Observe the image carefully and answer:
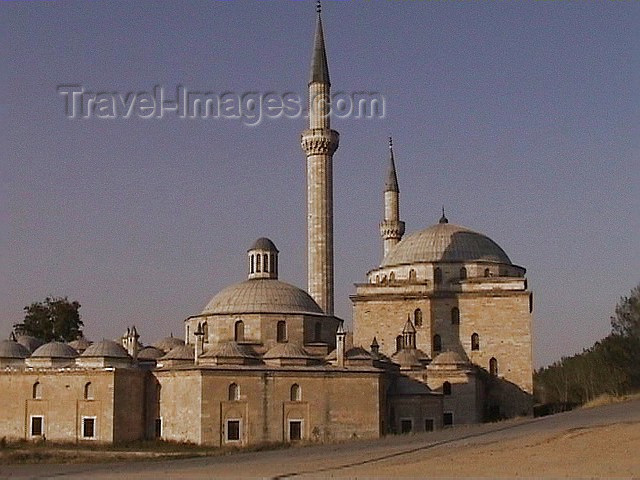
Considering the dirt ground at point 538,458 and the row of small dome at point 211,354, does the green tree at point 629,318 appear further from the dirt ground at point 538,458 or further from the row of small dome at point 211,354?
the dirt ground at point 538,458

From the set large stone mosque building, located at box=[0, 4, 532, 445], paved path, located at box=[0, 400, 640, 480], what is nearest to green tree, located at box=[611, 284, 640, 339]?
large stone mosque building, located at box=[0, 4, 532, 445]

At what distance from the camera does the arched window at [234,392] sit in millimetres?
36359

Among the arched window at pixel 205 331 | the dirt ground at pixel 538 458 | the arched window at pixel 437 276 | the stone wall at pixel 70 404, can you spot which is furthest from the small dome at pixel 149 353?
the dirt ground at pixel 538 458

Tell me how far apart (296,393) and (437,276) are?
13.4 meters

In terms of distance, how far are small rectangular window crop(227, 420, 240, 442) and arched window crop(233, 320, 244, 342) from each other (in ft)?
18.1

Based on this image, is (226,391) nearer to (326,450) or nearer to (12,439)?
(12,439)

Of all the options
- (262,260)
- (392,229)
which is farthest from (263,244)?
(392,229)

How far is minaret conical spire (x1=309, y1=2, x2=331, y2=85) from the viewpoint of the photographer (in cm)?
4838

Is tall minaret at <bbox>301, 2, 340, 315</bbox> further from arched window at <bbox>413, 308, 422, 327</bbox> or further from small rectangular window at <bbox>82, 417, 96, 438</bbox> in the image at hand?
small rectangular window at <bbox>82, 417, 96, 438</bbox>

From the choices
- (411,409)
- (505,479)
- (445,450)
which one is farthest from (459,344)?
(505,479)

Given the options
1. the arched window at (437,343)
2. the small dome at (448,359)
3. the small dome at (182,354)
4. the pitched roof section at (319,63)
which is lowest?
the small dome at (448,359)

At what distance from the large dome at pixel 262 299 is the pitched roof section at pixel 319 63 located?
1113cm

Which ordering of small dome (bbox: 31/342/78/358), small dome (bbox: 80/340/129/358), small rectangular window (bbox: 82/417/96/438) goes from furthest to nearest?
small dome (bbox: 31/342/78/358)
small dome (bbox: 80/340/129/358)
small rectangular window (bbox: 82/417/96/438)

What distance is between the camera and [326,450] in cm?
2492
